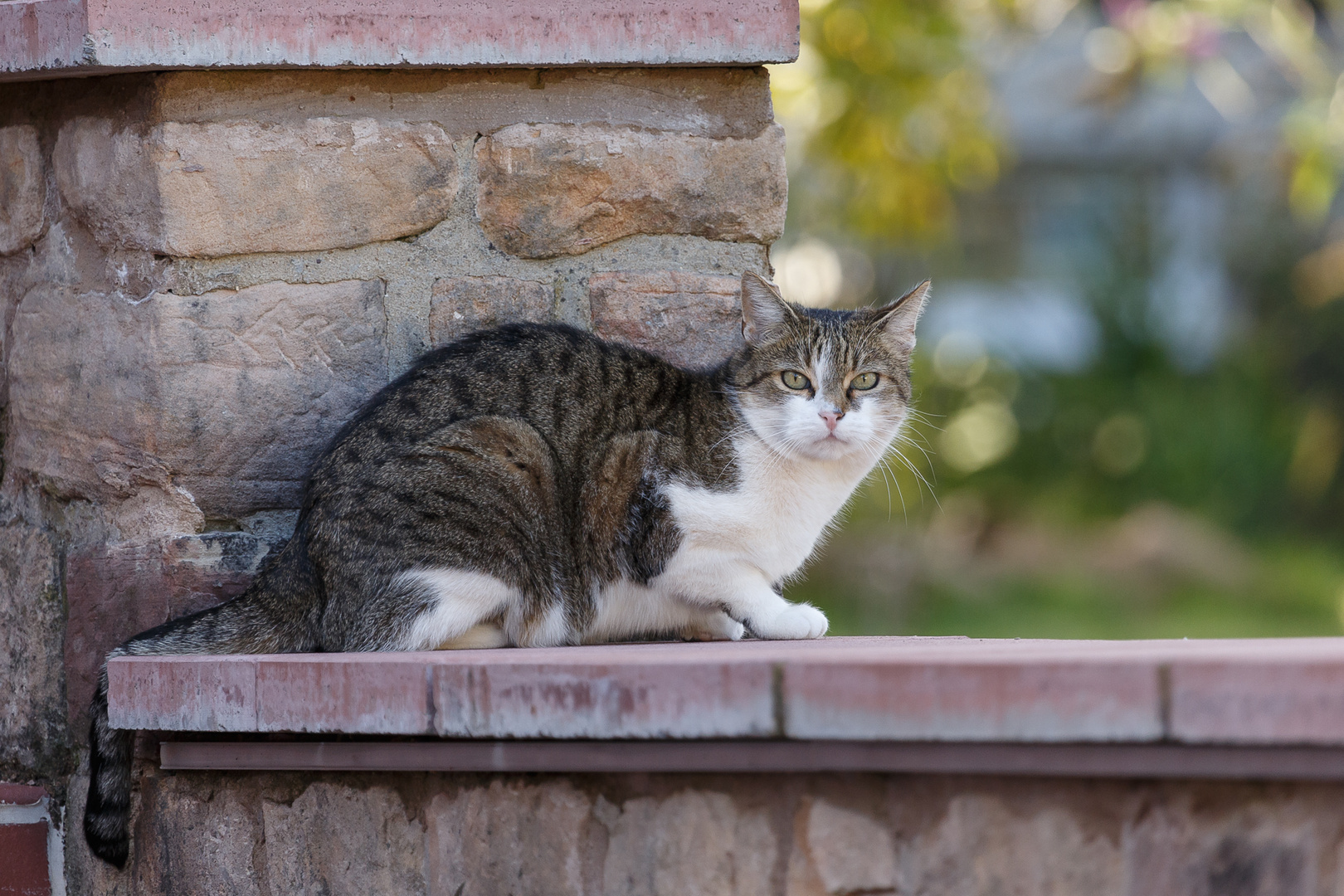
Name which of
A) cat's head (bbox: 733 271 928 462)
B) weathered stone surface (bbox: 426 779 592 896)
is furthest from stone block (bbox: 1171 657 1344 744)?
cat's head (bbox: 733 271 928 462)

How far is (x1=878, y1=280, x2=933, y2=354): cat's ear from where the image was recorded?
2.79 meters

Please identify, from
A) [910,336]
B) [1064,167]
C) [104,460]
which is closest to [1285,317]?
[1064,167]

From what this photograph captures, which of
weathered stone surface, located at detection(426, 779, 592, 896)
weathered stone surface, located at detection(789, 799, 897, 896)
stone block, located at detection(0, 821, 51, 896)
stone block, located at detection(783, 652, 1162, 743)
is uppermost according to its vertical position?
stone block, located at detection(783, 652, 1162, 743)

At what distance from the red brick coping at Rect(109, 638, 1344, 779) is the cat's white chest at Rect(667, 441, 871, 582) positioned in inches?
19.8

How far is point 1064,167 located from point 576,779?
496 inches

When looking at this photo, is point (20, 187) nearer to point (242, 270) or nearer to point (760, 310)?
point (242, 270)

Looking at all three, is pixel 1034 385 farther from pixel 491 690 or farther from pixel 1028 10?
pixel 491 690

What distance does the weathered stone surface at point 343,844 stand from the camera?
Answer: 6.09 feet

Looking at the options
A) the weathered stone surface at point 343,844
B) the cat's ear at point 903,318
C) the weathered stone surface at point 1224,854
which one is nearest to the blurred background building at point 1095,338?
the cat's ear at point 903,318

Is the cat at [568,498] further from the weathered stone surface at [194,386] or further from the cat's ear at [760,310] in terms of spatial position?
the weathered stone surface at [194,386]

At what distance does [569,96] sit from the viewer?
2.53 m

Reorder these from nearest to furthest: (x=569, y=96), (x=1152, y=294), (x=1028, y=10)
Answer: (x=569, y=96), (x=1028, y=10), (x=1152, y=294)

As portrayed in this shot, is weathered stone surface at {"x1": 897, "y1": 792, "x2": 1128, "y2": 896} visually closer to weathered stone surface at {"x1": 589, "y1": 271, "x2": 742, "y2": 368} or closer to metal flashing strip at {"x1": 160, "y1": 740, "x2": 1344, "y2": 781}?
metal flashing strip at {"x1": 160, "y1": 740, "x2": 1344, "y2": 781}

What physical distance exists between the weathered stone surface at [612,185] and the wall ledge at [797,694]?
901mm
